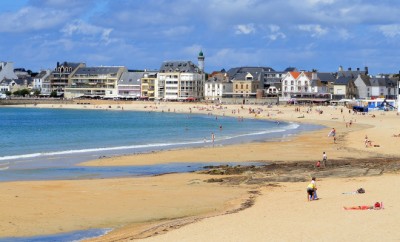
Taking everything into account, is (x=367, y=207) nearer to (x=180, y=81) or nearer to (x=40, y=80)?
(x=180, y=81)

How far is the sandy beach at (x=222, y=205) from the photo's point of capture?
50.7 feet

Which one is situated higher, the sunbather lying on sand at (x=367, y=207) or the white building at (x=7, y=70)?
the white building at (x=7, y=70)

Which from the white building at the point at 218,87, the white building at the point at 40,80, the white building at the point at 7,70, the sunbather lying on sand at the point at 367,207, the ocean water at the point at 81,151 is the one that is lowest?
the ocean water at the point at 81,151

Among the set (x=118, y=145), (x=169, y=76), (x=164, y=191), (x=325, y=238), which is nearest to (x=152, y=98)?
(x=169, y=76)

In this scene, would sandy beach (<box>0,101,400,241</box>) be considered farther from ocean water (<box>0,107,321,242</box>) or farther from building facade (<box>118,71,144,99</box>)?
building facade (<box>118,71,144,99</box>)

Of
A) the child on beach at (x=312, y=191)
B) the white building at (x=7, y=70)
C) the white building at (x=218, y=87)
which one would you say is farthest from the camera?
the white building at (x=7, y=70)

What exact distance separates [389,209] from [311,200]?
291cm

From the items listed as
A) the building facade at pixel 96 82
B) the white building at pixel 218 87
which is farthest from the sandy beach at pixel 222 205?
the building facade at pixel 96 82

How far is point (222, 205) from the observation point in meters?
20.2

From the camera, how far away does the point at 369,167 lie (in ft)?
89.8

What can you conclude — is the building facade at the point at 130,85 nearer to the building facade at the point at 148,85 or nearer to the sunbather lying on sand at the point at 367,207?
the building facade at the point at 148,85

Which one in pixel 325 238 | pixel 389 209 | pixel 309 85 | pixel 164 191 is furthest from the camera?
pixel 309 85

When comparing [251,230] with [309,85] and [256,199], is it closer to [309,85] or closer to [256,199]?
[256,199]

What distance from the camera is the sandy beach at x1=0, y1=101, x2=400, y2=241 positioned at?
1545cm
